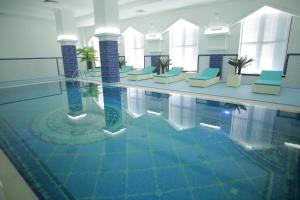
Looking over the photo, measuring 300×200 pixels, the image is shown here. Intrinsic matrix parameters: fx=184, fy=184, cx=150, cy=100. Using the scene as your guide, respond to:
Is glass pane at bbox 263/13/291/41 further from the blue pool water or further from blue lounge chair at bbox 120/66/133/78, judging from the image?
blue lounge chair at bbox 120/66/133/78

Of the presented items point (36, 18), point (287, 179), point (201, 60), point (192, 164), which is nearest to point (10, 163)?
point (192, 164)

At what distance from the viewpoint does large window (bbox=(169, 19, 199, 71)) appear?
10.5 m

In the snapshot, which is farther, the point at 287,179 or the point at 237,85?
the point at 237,85

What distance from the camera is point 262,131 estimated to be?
382 centimetres

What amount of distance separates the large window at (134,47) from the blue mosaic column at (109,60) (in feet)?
12.7

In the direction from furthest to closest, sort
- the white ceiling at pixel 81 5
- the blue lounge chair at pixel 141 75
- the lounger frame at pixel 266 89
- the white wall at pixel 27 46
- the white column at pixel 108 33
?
1. the white wall at pixel 27 46
2. the blue lounge chair at pixel 141 75
3. the white ceiling at pixel 81 5
4. the white column at pixel 108 33
5. the lounger frame at pixel 266 89

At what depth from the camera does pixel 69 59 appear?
12.1 metres

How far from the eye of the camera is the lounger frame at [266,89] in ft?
19.9

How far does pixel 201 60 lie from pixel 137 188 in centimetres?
893

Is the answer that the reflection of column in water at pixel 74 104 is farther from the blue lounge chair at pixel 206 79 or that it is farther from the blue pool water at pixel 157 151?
the blue lounge chair at pixel 206 79

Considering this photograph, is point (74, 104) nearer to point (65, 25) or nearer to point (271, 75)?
point (65, 25)

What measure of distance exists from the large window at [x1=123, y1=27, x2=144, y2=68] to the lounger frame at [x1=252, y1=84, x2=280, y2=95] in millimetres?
8393

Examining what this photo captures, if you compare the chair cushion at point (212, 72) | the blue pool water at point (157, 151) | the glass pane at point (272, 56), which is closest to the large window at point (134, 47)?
the chair cushion at point (212, 72)

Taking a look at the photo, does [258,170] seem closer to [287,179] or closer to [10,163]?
[287,179]
